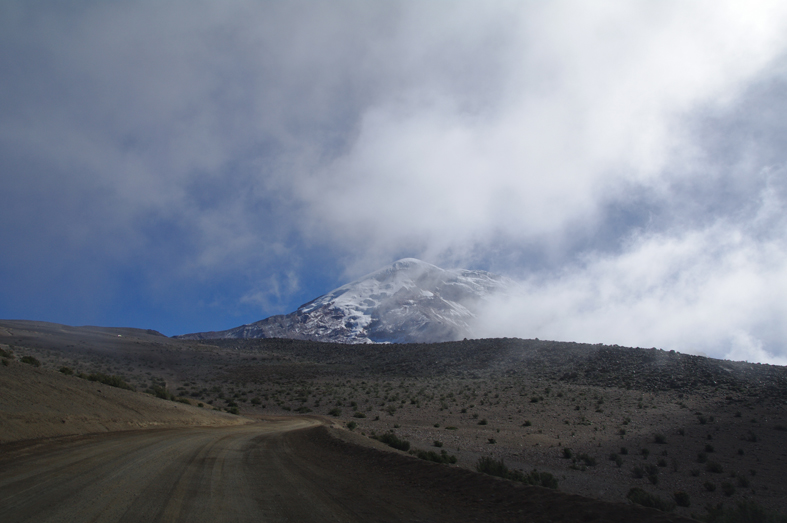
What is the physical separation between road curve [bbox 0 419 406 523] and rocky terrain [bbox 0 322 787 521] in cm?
601

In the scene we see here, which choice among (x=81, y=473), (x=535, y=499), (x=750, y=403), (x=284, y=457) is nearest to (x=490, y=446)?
(x=284, y=457)

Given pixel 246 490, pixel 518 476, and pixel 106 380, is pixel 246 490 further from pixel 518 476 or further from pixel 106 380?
pixel 106 380

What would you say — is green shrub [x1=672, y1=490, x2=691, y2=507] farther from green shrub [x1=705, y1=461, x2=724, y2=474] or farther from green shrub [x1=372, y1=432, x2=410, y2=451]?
green shrub [x1=372, y1=432, x2=410, y2=451]

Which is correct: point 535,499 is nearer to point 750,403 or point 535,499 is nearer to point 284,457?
point 284,457

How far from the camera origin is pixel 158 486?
755 centimetres

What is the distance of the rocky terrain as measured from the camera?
536 inches

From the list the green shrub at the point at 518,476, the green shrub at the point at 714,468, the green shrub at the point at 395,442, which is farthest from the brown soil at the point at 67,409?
the green shrub at the point at 714,468

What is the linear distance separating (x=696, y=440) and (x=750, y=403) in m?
15.2

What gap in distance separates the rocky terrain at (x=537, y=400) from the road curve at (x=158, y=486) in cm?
601

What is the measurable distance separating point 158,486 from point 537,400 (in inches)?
1198

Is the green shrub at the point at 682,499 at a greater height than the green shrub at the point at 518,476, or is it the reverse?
the green shrub at the point at 518,476

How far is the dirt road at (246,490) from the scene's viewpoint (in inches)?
245

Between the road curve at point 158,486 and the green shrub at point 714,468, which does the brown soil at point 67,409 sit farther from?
the green shrub at point 714,468

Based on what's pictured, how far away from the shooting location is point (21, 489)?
670cm
